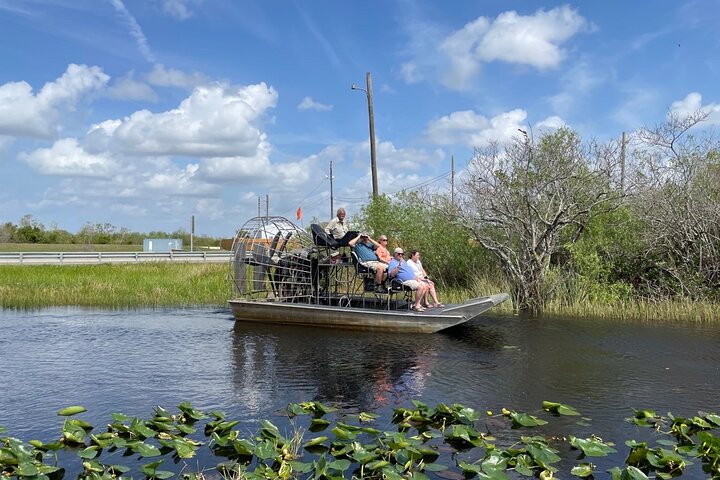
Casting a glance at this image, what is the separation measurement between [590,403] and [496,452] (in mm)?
2831

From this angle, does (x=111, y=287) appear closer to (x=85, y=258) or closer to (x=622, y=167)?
(x=85, y=258)

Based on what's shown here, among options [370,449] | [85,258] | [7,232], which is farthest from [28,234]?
[370,449]

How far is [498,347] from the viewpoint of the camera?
11.9m

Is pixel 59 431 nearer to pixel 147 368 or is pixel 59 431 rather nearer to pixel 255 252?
pixel 147 368

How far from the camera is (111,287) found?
21.5 m

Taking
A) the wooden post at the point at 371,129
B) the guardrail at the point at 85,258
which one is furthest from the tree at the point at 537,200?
the guardrail at the point at 85,258

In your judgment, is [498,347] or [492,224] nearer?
[498,347]

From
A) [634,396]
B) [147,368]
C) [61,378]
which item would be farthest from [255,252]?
[634,396]

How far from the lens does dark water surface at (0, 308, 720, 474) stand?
Result: 8.09m

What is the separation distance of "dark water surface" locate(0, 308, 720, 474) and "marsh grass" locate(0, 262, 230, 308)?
4.95m

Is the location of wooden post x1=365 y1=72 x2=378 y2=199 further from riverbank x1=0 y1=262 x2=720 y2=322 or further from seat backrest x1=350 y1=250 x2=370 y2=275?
seat backrest x1=350 y1=250 x2=370 y2=275

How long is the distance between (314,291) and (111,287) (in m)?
9.97

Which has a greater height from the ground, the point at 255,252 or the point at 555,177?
the point at 555,177

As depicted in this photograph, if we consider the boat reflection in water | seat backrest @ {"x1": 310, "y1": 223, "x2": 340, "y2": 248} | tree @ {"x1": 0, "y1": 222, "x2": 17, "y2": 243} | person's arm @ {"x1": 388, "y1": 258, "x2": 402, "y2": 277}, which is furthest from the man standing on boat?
tree @ {"x1": 0, "y1": 222, "x2": 17, "y2": 243}
